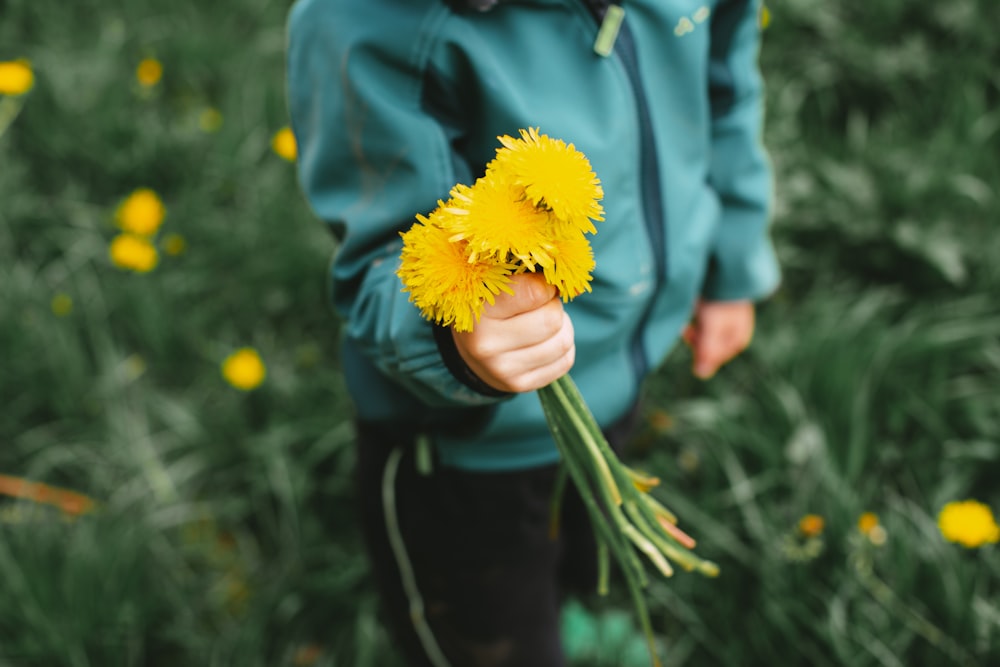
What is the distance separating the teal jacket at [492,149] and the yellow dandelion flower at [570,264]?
0.21 meters

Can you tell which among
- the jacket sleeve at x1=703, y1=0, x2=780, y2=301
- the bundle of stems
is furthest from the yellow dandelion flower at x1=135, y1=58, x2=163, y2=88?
the bundle of stems

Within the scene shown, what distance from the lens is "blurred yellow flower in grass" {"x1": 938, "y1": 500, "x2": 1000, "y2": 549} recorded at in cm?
133

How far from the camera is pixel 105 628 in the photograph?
1.51 m

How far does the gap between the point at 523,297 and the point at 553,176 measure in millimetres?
126

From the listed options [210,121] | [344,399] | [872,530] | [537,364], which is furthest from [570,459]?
[210,121]

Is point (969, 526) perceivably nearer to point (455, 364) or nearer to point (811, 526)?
point (811, 526)

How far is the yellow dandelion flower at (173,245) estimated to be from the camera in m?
1.96

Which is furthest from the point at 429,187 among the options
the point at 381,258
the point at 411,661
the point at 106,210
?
the point at 106,210

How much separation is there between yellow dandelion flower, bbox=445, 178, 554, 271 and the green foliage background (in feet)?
3.55

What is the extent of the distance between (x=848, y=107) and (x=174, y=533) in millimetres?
2149

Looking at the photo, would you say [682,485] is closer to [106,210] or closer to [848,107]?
[848,107]

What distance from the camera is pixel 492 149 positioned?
0.95 metres

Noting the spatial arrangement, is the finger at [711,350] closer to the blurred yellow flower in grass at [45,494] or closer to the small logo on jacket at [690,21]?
the small logo on jacket at [690,21]

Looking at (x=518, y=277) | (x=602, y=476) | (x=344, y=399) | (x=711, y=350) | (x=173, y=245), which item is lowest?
(x=344, y=399)
